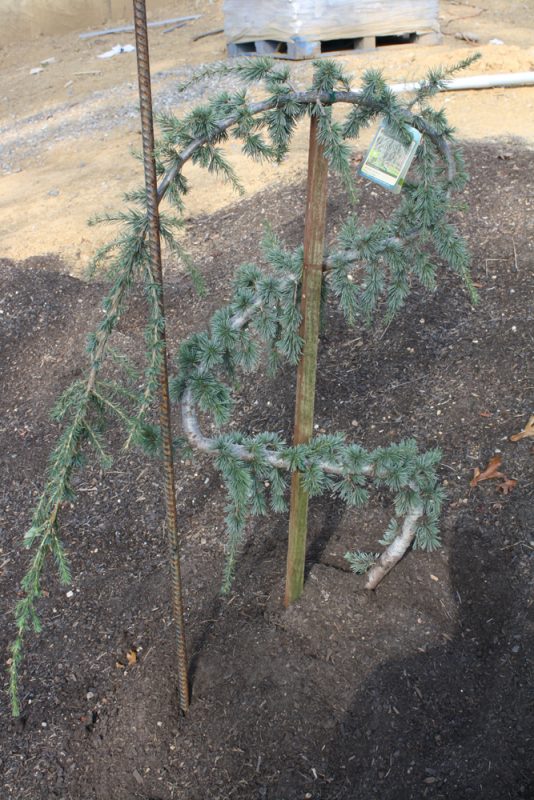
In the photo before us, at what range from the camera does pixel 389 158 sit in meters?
2.07

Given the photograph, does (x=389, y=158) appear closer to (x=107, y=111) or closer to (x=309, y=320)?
(x=309, y=320)

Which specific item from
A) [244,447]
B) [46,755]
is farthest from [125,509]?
[244,447]

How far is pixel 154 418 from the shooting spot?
162 inches

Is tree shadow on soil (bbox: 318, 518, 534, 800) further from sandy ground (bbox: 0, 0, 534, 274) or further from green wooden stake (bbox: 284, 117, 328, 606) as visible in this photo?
sandy ground (bbox: 0, 0, 534, 274)

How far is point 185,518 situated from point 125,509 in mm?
351

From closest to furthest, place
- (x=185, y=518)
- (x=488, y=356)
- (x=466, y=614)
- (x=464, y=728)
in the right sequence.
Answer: (x=464, y=728) < (x=466, y=614) < (x=185, y=518) < (x=488, y=356)

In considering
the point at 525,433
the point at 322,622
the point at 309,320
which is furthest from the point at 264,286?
the point at 525,433

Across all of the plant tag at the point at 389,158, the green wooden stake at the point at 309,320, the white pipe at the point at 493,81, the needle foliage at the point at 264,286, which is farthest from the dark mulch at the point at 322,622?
the white pipe at the point at 493,81

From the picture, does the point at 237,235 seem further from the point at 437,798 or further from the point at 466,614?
the point at 437,798

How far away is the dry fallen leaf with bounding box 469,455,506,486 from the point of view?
10.8 ft

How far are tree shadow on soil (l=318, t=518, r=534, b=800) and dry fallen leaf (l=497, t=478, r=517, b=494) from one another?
419 millimetres

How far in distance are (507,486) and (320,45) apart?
650cm

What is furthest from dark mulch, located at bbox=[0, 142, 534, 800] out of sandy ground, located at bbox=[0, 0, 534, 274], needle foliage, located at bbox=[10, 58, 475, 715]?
sandy ground, located at bbox=[0, 0, 534, 274]

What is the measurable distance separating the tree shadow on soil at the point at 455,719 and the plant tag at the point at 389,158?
167 centimetres
